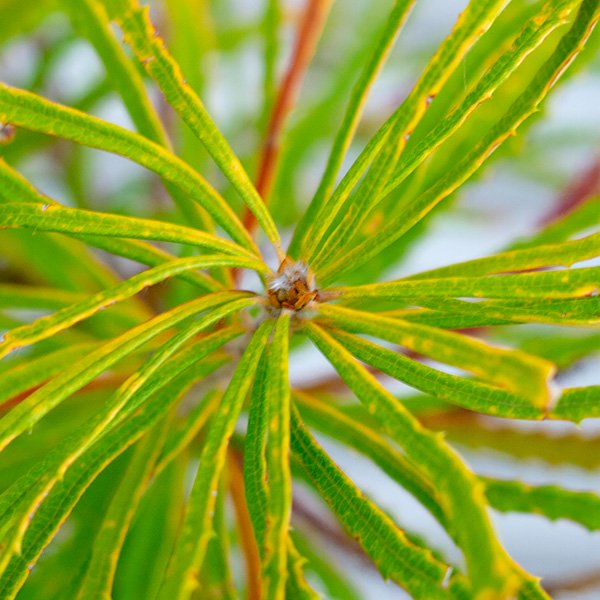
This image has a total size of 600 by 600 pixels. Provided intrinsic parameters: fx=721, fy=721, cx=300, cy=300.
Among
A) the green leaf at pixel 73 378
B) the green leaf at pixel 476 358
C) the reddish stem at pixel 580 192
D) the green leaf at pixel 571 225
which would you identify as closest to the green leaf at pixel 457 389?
the green leaf at pixel 476 358

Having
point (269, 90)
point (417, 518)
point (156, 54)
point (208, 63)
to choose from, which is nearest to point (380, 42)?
point (156, 54)

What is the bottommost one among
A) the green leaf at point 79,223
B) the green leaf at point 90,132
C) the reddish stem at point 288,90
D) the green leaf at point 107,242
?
the green leaf at point 79,223

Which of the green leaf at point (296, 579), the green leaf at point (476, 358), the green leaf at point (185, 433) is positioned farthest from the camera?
the green leaf at point (185, 433)

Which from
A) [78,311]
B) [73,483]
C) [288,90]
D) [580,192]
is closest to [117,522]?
[73,483]

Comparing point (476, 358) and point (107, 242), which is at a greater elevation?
point (107, 242)

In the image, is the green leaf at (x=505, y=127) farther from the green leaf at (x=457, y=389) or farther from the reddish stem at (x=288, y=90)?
the reddish stem at (x=288, y=90)

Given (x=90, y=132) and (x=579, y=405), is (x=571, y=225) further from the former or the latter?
(x=90, y=132)

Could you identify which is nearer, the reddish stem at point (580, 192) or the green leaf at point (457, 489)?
the green leaf at point (457, 489)
